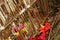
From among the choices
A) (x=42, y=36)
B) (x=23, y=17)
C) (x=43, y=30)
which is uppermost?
(x=23, y=17)

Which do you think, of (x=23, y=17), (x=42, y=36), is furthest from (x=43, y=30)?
(x=23, y=17)

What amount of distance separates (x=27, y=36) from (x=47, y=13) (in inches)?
37.6

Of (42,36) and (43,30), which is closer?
(42,36)

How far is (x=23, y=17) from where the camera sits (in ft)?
12.7

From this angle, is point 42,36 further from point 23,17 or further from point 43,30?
point 23,17

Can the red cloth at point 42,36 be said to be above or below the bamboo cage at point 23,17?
below

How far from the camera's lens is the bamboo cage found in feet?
11.7

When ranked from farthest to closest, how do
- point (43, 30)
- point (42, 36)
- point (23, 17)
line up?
point (43, 30) < point (42, 36) < point (23, 17)

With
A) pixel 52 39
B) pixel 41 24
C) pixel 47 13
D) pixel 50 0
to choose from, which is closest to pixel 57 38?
pixel 52 39

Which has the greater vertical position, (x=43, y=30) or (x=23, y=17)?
(x=23, y=17)

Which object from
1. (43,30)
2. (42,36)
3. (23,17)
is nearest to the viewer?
(23,17)

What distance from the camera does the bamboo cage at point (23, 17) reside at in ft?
11.7

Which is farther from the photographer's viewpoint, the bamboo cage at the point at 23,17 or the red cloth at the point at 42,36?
the red cloth at the point at 42,36

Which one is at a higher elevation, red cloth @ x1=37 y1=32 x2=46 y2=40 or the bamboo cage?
the bamboo cage
